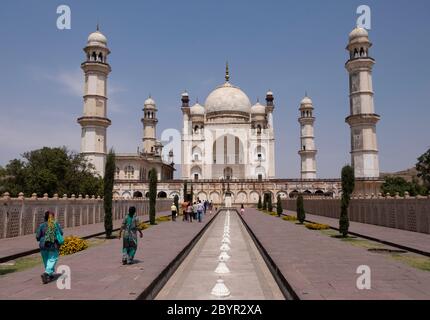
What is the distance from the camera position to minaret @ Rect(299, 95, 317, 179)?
70062 millimetres

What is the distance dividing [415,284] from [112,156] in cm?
1346

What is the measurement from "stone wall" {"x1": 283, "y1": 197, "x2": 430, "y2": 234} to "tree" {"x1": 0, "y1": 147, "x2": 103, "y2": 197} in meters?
23.3

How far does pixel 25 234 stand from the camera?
717 inches

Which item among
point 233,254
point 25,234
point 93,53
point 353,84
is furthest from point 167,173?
point 233,254

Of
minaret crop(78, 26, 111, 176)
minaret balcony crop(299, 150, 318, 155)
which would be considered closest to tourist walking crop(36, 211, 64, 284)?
minaret crop(78, 26, 111, 176)

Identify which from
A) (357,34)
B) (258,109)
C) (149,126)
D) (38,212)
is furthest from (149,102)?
(38,212)

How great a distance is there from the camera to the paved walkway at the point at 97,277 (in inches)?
261

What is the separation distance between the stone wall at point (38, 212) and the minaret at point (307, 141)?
45007 millimetres

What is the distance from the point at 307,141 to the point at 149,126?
27.5 m

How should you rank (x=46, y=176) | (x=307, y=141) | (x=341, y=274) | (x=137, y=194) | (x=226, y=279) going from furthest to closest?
(x=307, y=141) → (x=137, y=194) → (x=46, y=176) → (x=226, y=279) → (x=341, y=274)

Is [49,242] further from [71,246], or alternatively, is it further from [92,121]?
[92,121]

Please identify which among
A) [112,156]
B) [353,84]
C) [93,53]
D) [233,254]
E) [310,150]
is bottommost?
[233,254]

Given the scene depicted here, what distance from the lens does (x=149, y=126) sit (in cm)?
7688
